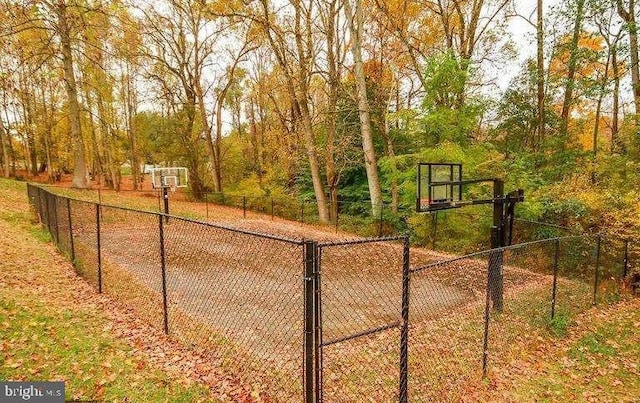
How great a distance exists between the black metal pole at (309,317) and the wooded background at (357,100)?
5398 millimetres

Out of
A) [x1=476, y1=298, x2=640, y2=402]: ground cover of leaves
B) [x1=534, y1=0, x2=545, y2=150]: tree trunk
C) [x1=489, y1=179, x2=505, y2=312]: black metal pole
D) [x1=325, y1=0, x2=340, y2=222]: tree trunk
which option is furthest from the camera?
[x1=325, y1=0, x2=340, y2=222]: tree trunk

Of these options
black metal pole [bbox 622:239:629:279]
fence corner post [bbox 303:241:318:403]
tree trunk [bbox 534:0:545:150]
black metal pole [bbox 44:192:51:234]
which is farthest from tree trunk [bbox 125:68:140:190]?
black metal pole [bbox 622:239:629:279]

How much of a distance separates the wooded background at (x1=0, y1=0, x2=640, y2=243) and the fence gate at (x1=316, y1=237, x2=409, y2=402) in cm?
444

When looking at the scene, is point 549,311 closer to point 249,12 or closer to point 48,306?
point 48,306

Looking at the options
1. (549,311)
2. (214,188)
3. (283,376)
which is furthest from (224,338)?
(214,188)

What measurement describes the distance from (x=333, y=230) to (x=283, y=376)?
441 inches

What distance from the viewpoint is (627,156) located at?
10992 mm

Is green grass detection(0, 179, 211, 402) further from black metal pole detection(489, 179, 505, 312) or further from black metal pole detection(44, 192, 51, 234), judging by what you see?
black metal pole detection(489, 179, 505, 312)

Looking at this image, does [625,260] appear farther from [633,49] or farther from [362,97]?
[362,97]

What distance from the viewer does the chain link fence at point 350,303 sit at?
402cm

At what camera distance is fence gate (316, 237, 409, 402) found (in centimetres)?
353

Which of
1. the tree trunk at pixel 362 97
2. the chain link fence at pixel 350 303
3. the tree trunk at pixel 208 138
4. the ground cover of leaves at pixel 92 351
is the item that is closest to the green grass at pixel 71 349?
the ground cover of leaves at pixel 92 351

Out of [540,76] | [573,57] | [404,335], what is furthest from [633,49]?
[404,335]

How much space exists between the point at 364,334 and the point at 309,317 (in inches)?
24.5
